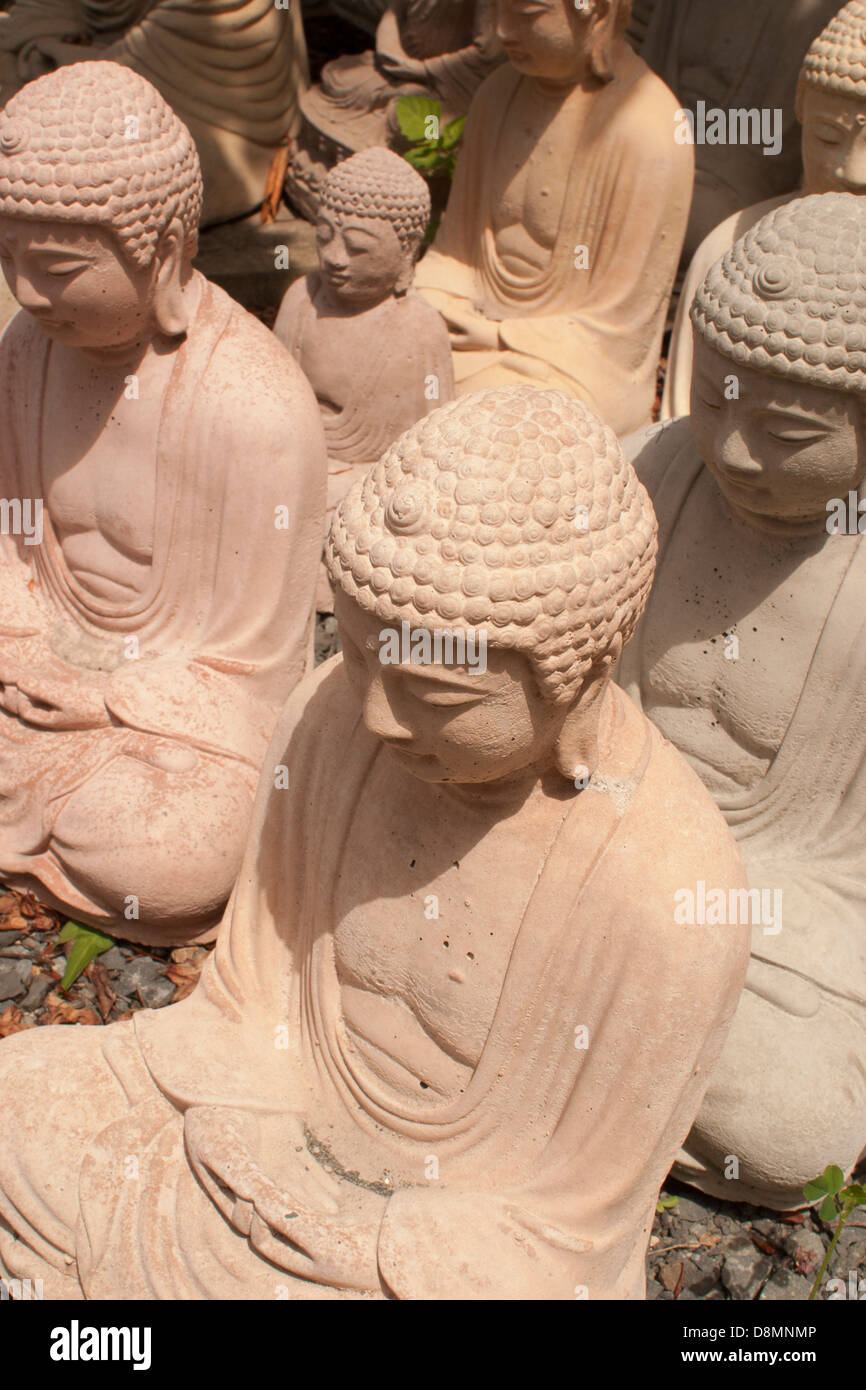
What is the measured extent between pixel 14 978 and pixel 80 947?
200mm

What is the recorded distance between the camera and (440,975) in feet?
8.70

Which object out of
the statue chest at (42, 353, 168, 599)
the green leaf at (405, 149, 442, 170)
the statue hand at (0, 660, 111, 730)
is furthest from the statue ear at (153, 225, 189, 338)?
the green leaf at (405, 149, 442, 170)

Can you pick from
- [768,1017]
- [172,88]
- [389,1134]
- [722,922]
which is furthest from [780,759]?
[172,88]

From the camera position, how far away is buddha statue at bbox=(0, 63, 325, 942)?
3826mm

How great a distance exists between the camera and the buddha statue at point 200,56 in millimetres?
7973

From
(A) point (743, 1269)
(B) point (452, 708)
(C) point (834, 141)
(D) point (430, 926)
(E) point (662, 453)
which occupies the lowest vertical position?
(A) point (743, 1269)

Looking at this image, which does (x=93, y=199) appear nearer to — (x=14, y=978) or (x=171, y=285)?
(x=171, y=285)

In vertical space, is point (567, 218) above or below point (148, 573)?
above

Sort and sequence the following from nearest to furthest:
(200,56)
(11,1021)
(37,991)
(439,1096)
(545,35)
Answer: (439,1096) → (11,1021) → (37,991) → (545,35) → (200,56)

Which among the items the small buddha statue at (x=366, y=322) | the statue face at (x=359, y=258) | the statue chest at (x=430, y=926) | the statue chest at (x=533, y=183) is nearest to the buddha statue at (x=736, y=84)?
the statue chest at (x=533, y=183)

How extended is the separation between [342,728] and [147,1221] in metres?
1.00

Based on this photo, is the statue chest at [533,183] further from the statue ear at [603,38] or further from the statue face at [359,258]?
the statue face at [359,258]

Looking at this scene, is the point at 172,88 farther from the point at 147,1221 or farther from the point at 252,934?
the point at 147,1221

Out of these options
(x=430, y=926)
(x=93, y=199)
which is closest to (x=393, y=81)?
(x=93, y=199)
